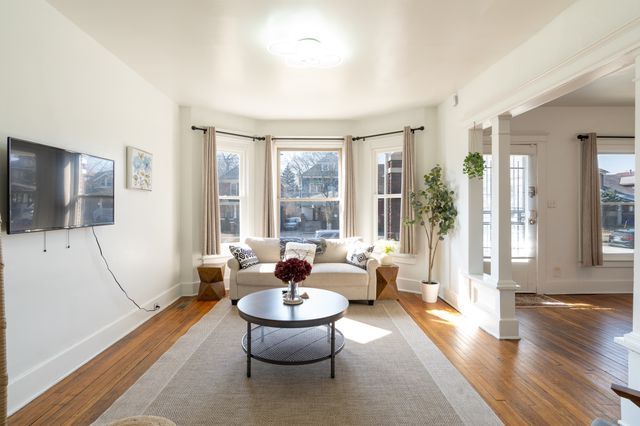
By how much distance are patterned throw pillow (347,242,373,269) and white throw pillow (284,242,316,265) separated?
1.75 ft

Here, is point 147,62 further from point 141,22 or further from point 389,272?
point 389,272

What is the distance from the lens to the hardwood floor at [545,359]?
2168 mm

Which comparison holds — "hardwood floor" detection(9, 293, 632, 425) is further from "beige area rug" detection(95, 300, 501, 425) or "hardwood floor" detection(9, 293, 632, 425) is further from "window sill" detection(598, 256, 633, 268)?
"window sill" detection(598, 256, 633, 268)

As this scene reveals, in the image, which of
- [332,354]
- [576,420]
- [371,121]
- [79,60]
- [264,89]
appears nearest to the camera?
[576,420]

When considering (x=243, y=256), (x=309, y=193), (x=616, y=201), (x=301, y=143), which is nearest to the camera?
(x=243, y=256)

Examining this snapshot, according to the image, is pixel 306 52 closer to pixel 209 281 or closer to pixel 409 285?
pixel 209 281

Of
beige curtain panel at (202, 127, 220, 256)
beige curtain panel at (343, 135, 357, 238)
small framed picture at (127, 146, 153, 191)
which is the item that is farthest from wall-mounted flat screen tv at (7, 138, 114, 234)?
beige curtain panel at (343, 135, 357, 238)

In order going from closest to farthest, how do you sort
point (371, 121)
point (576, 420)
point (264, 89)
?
1. point (576, 420)
2. point (264, 89)
3. point (371, 121)

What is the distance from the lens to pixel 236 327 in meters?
3.59

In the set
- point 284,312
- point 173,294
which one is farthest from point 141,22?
point 173,294

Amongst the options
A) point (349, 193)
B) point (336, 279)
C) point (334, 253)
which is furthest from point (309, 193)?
point (336, 279)

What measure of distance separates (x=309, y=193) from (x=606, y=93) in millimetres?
4275

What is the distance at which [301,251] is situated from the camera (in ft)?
15.7

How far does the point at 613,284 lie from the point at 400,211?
327 cm
